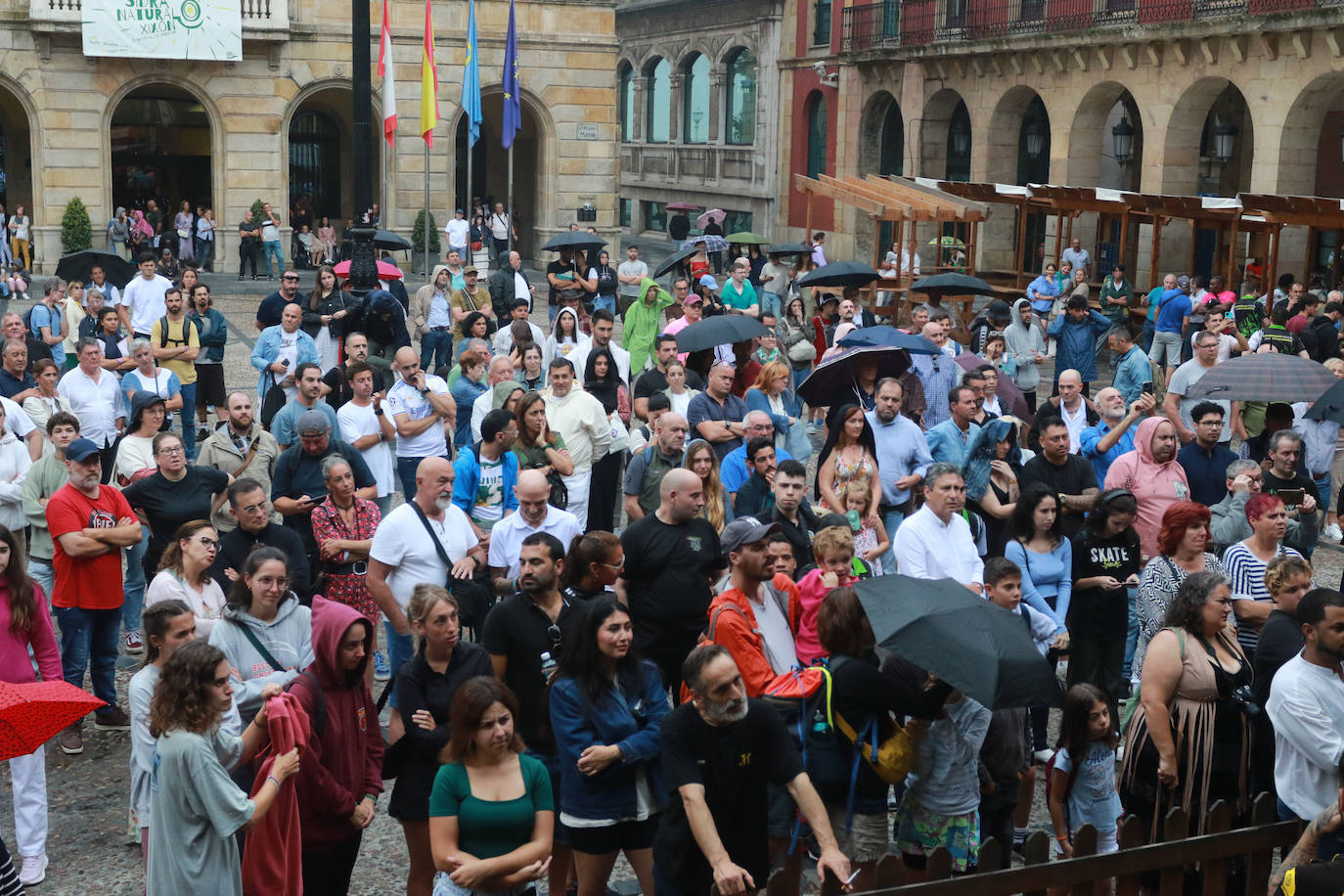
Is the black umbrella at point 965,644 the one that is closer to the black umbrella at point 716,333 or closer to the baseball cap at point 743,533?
the baseball cap at point 743,533

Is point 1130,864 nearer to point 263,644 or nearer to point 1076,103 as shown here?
point 263,644

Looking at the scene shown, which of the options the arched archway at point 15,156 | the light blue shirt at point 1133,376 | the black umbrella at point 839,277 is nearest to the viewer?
the light blue shirt at point 1133,376

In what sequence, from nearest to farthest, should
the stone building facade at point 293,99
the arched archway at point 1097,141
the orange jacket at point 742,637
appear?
the orange jacket at point 742,637, the stone building facade at point 293,99, the arched archway at point 1097,141

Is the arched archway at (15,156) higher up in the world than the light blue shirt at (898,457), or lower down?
higher up

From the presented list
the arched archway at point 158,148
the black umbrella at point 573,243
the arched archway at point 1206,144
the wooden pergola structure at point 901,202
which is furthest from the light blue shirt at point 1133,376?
the arched archway at point 158,148

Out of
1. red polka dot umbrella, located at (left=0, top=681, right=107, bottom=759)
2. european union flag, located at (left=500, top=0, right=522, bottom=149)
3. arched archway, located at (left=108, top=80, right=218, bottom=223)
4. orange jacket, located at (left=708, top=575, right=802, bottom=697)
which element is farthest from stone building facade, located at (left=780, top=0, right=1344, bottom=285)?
red polka dot umbrella, located at (left=0, top=681, right=107, bottom=759)

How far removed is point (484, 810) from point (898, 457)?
4.95 m

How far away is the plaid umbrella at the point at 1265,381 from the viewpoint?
10172 millimetres

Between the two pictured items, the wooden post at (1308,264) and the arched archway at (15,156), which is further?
the arched archway at (15,156)

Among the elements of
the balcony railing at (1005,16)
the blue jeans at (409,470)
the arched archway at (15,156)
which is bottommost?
the blue jeans at (409,470)

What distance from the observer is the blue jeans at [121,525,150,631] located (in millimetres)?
9102

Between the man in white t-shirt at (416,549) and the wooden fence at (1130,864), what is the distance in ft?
11.0

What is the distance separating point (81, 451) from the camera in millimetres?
7793

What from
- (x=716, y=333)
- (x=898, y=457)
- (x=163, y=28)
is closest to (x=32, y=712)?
(x=898, y=457)
